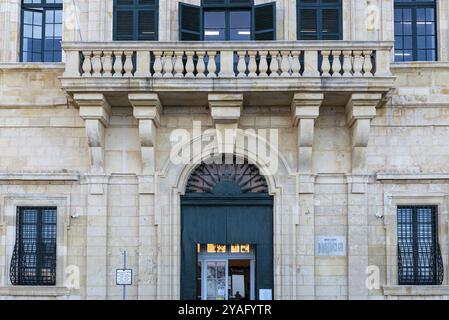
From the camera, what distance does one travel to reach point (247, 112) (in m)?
17.0

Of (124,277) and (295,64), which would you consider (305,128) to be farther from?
(124,277)

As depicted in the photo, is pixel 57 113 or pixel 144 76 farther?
pixel 57 113

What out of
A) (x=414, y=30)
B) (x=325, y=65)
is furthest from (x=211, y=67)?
(x=414, y=30)

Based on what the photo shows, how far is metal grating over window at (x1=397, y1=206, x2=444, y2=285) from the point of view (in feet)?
54.2

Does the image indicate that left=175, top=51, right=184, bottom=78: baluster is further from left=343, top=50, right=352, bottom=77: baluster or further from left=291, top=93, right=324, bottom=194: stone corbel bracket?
left=343, top=50, right=352, bottom=77: baluster

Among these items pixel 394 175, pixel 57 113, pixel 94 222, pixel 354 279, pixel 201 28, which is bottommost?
pixel 354 279

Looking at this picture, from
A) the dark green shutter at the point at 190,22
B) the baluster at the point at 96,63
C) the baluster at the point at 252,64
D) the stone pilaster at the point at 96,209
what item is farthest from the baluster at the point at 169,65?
the baluster at the point at 252,64

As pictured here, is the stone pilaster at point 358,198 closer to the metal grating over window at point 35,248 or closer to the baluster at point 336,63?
the baluster at point 336,63

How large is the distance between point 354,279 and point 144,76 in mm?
6620

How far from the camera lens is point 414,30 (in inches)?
688
